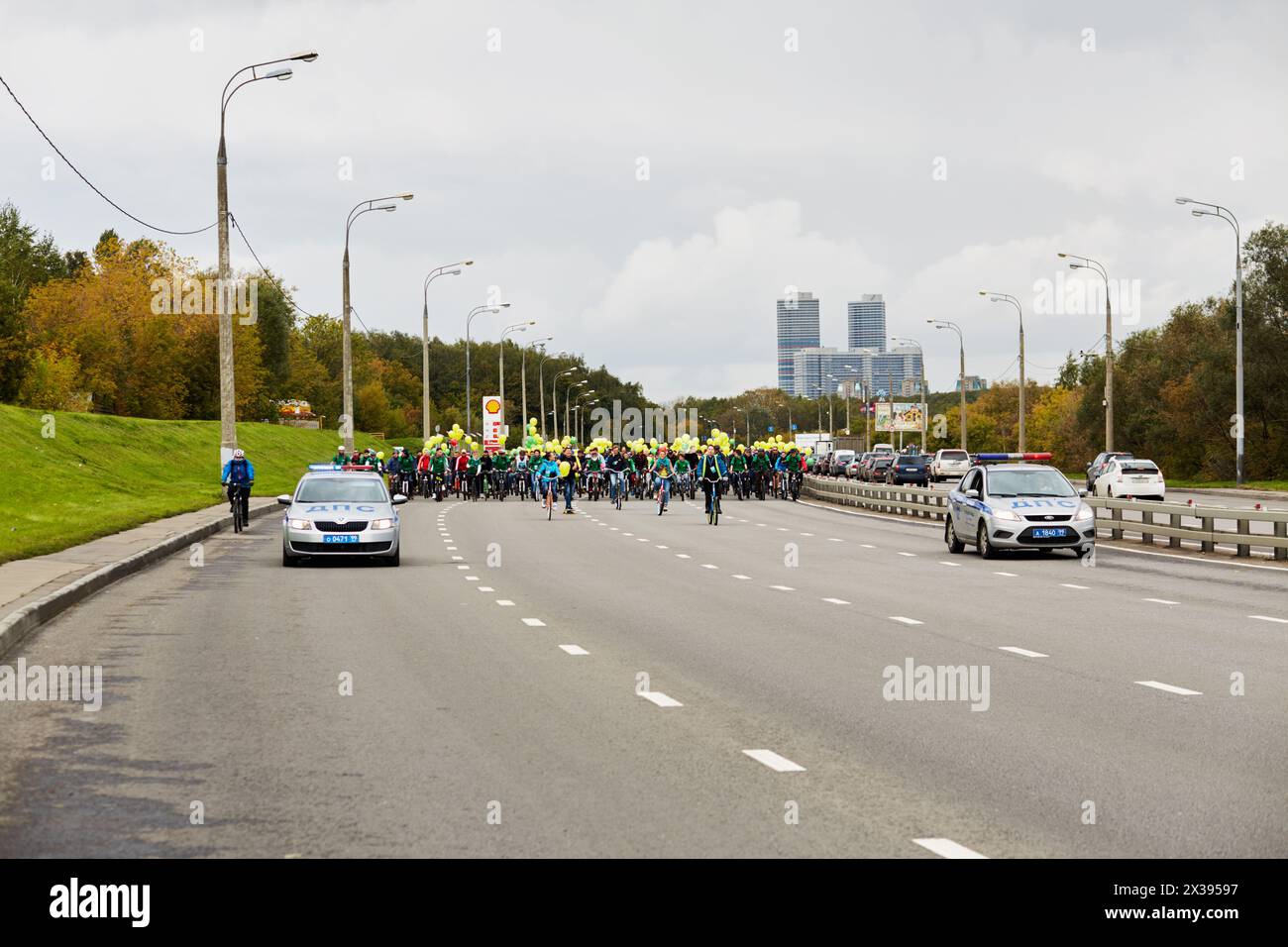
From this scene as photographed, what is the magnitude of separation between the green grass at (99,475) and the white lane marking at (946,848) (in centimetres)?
1661

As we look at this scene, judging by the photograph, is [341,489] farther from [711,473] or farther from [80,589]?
[711,473]

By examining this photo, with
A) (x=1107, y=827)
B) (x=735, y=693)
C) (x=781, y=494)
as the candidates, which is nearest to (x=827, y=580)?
(x=735, y=693)

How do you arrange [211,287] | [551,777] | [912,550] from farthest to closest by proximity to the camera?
[211,287], [912,550], [551,777]

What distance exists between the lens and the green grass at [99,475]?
28.5 meters

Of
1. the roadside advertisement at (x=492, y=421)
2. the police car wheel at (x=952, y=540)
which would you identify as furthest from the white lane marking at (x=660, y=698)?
the roadside advertisement at (x=492, y=421)

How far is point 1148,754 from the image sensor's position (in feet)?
27.8

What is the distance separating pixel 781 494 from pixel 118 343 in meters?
38.6

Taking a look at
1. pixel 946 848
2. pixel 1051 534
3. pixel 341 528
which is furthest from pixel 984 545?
pixel 946 848

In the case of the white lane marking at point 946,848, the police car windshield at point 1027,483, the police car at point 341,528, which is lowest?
the white lane marking at point 946,848

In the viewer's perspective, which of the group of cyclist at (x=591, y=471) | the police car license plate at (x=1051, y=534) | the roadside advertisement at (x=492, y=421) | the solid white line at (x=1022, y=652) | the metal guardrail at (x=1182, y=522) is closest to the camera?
the solid white line at (x=1022, y=652)

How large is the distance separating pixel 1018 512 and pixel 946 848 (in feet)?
63.7

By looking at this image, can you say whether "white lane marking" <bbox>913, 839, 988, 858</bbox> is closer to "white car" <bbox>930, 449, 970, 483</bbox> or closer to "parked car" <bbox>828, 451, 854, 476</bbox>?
"white car" <bbox>930, 449, 970, 483</bbox>

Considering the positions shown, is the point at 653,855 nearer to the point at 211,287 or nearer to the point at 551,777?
the point at 551,777

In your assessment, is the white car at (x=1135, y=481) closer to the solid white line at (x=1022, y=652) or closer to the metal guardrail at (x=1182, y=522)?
the metal guardrail at (x=1182, y=522)
